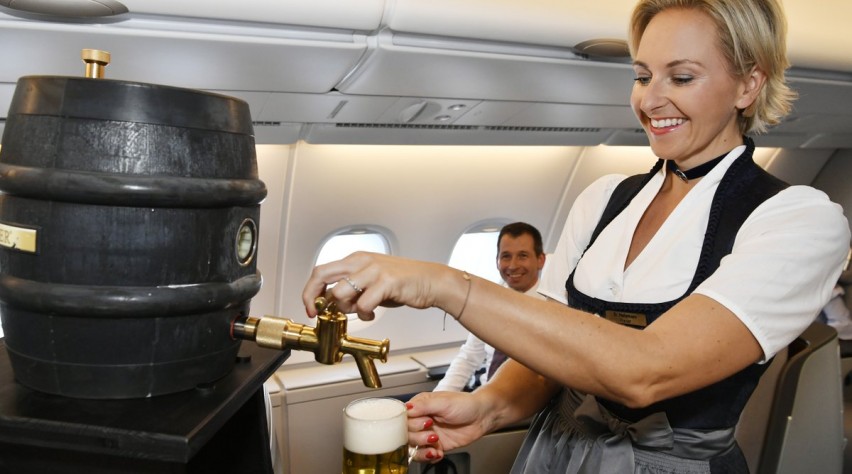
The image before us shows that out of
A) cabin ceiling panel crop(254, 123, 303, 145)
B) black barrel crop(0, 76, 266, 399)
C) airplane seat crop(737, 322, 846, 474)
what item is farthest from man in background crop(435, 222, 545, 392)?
black barrel crop(0, 76, 266, 399)

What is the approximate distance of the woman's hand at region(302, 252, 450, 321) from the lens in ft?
4.30

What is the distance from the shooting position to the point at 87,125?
111 centimetres

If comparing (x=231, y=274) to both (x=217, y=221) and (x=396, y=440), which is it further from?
(x=396, y=440)

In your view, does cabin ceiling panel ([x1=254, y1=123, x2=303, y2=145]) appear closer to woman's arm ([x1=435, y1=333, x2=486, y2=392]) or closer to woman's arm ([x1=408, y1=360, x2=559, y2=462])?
woman's arm ([x1=435, y1=333, x2=486, y2=392])

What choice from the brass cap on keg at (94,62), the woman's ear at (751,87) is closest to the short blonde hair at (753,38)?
the woman's ear at (751,87)

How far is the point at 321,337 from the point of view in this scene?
1259 millimetres

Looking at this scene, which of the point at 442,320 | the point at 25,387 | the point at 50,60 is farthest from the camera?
the point at 442,320

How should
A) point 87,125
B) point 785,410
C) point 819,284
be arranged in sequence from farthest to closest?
point 785,410
point 819,284
point 87,125

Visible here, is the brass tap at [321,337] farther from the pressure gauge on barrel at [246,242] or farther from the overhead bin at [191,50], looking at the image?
the overhead bin at [191,50]

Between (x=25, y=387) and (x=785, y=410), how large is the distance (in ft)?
10.3

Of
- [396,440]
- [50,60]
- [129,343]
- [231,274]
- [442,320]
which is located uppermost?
[50,60]

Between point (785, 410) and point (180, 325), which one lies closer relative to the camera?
point (180, 325)

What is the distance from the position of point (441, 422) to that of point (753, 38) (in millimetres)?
1207

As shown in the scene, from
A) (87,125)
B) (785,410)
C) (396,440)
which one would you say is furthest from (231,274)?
(785,410)
